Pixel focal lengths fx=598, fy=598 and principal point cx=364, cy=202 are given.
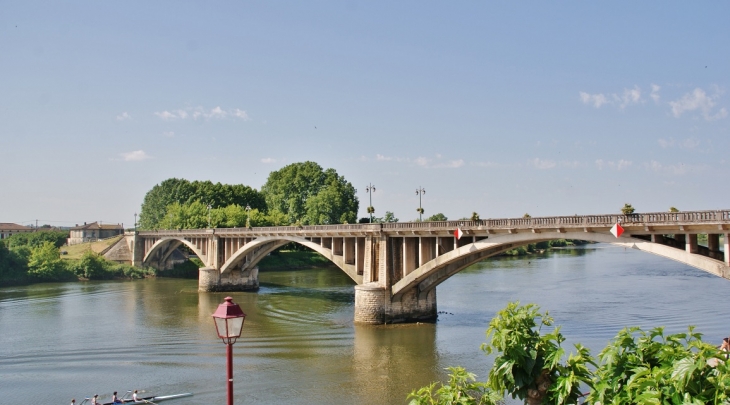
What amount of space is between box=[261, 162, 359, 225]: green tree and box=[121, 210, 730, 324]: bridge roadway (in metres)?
38.7

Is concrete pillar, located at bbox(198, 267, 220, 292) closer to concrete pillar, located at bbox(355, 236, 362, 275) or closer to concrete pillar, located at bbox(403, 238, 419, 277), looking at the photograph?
concrete pillar, located at bbox(355, 236, 362, 275)

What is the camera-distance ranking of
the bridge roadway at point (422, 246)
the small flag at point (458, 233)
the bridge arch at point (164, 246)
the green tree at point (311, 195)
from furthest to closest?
the green tree at point (311, 195)
the bridge arch at point (164, 246)
the small flag at point (458, 233)
the bridge roadway at point (422, 246)

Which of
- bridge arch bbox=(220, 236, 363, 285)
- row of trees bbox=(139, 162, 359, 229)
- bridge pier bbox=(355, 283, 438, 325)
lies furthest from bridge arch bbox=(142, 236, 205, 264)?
bridge pier bbox=(355, 283, 438, 325)

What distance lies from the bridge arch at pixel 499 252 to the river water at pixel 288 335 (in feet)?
9.49

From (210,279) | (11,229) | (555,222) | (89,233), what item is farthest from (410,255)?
(11,229)

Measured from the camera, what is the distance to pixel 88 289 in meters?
66.5

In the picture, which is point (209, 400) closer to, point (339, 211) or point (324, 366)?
point (324, 366)

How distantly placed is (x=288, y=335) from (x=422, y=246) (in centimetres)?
1022

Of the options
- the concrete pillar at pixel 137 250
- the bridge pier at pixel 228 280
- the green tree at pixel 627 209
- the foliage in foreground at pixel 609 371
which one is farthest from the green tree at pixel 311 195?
the foliage in foreground at pixel 609 371

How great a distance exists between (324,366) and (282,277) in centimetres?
5020

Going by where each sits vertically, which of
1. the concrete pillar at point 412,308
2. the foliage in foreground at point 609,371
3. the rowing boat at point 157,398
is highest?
the foliage in foreground at point 609,371

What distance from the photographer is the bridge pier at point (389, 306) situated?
130 feet

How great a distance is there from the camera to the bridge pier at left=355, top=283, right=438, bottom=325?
3956 cm

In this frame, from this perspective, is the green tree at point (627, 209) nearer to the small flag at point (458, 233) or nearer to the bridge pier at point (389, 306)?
the small flag at point (458, 233)
